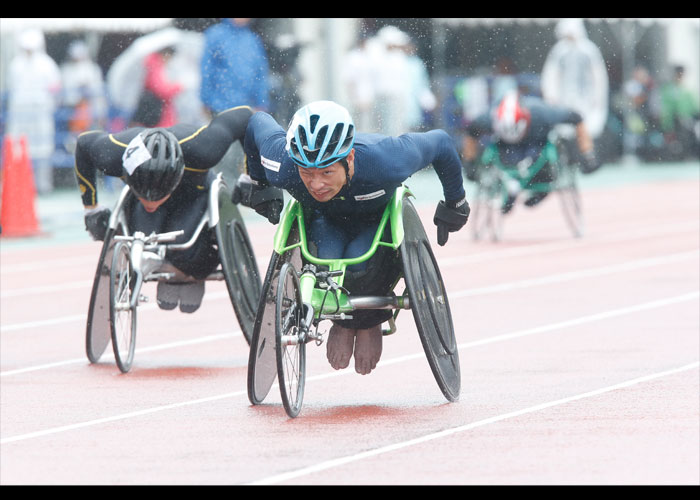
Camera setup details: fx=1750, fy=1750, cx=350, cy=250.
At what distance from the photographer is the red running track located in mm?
7238

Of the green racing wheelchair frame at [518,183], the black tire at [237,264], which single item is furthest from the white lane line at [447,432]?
the green racing wheelchair frame at [518,183]

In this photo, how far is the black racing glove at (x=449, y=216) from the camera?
351 inches

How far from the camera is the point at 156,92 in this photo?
24281mm

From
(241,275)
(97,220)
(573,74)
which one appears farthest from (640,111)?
(97,220)

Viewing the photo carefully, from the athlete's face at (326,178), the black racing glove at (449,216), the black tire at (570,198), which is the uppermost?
the athlete's face at (326,178)

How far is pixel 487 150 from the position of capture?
19.2 m

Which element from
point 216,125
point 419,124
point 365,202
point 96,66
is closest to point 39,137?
point 96,66

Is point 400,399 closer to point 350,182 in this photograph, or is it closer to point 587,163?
point 350,182

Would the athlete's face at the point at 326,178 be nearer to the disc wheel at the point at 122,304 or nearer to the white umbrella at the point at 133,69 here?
the disc wheel at the point at 122,304

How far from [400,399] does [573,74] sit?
763 inches

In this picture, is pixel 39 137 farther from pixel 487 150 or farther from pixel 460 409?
pixel 460 409

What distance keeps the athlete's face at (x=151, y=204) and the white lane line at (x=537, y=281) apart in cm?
241

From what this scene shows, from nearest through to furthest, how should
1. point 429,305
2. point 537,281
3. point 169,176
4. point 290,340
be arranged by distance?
point 290,340 → point 429,305 → point 169,176 → point 537,281

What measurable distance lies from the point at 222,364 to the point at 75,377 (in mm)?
930
